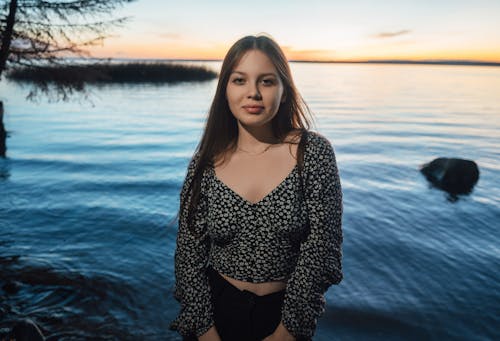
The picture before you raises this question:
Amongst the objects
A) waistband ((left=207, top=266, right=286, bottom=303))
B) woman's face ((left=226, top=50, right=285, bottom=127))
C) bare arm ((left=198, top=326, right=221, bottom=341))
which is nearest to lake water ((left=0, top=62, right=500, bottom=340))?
bare arm ((left=198, top=326, right=221, bottom=341))

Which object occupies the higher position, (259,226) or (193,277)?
(259,226)

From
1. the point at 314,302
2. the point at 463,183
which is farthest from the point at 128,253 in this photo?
the point at 463,183

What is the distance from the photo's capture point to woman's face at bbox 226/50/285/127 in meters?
1.98

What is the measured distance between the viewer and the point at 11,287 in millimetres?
5293

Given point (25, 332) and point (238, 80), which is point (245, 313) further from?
point (25, 332)

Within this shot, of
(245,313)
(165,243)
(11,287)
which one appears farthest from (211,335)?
(165,243)

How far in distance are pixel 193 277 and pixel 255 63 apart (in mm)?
1291

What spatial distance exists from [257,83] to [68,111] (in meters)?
31.8

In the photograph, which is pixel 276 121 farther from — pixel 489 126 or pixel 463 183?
pixel 489 126

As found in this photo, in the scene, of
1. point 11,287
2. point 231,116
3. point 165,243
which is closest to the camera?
point 231,116

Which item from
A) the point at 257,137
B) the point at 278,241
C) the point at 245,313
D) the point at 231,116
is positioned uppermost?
the point at 231,116

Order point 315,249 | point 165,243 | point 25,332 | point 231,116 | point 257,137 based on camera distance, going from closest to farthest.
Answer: point 315,249, point 257,137, point 231,116, point 25,332, point 165,243

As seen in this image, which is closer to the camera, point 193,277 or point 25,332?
point 193,277

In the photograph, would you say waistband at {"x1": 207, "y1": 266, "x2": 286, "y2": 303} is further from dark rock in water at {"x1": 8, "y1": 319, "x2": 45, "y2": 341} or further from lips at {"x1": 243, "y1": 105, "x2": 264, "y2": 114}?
dark rock in water at {"x1": 8, "y1": 319, "x2": 45, "y2": 341}
